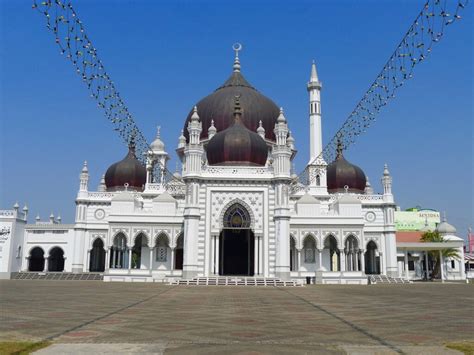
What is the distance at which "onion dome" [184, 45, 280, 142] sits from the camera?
4747 centimetres

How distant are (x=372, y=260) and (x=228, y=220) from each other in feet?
64.6

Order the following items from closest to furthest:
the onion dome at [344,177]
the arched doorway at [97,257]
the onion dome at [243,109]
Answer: the onion dome at [243,109]
the arched doorway at [97,257]
the onion dome at [344,177]

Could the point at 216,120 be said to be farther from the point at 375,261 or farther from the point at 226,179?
the point at 375,261

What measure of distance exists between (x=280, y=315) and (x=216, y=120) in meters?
35.7

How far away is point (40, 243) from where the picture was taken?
165ft

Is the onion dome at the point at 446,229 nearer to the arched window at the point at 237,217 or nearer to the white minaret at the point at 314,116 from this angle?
the white minaret at the point at 314,116

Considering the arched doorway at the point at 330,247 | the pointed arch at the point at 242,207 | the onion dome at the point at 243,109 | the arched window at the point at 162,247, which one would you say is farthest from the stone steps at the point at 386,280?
the arched window at the point at 162,247

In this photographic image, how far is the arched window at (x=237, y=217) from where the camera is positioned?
122 ft

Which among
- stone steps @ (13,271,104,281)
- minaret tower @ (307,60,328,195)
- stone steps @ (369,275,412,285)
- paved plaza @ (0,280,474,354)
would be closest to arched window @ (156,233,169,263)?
stone steps @ (13,271,104,281)

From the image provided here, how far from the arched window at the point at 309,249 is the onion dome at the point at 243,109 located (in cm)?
1227

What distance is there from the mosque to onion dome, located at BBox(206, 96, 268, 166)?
0.08 meters

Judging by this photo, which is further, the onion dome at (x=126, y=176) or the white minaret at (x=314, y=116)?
the white minaret at (x=314, y=116)

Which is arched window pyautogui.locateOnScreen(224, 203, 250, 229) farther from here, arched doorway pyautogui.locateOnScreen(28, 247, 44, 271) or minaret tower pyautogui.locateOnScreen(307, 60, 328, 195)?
arched doorway pyautogui.locateOnScreen(28, 247, 44, 271)

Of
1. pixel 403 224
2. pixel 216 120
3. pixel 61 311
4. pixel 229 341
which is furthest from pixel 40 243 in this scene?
pixel 403 224
